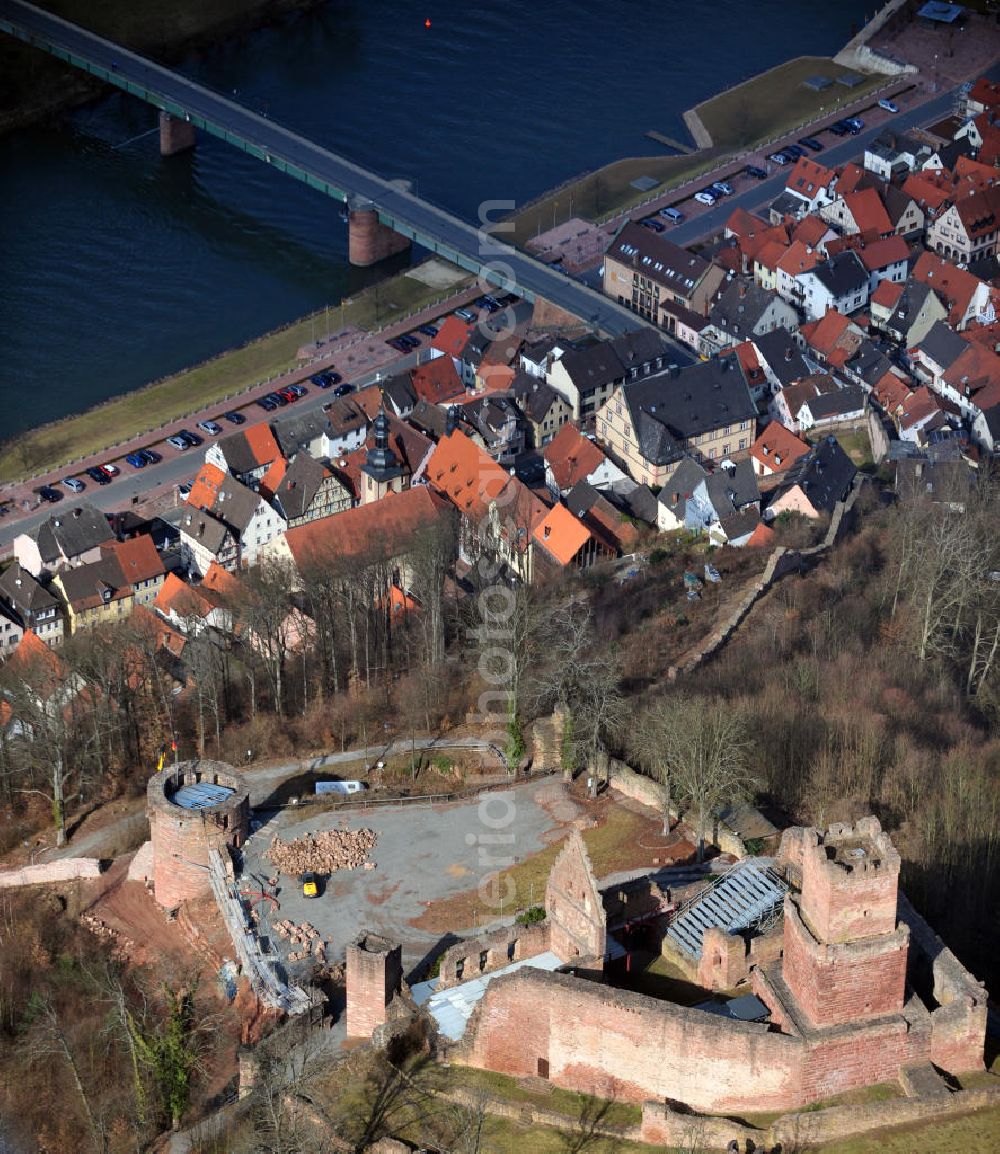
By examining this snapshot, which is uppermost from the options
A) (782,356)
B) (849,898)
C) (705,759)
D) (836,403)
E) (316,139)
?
(849,898)

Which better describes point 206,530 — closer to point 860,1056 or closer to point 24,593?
point 24,593

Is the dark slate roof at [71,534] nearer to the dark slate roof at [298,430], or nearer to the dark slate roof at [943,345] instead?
the dark slate roof at [298,430]

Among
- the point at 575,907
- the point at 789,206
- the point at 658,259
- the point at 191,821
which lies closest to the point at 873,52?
the point at 789,206

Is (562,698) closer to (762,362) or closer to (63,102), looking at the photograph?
(762,362)

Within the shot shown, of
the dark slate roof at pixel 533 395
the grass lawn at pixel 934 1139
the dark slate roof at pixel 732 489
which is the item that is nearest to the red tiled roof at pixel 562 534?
the dark slate roof at pixel 732 489

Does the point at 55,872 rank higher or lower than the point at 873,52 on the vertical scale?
lower

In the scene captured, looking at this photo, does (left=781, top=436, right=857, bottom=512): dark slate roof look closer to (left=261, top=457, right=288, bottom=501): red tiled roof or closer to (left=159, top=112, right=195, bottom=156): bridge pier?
(left=261, top=457, right=288, bottom=501): red tiled roof

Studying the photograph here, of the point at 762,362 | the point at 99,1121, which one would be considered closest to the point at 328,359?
the point at 762,362
